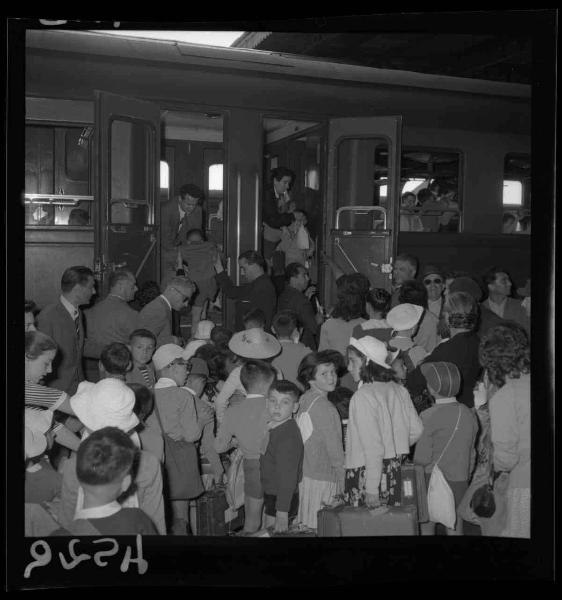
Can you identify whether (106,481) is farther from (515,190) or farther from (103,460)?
(515,190)

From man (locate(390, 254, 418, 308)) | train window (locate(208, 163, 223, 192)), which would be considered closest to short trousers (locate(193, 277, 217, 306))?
man (locate(390, 254, 418, 308))

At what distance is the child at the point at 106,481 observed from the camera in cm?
243

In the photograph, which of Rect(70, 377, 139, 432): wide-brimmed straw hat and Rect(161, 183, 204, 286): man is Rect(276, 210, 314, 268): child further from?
Rect(70, 377, 139, 432): wide-brimmed straw hat

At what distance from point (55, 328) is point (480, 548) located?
255 centimetres

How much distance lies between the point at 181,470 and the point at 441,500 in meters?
1.24

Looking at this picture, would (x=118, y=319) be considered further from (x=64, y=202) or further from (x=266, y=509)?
(x=266, y=509)

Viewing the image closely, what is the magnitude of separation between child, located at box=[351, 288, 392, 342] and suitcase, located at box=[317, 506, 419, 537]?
4.44 feet

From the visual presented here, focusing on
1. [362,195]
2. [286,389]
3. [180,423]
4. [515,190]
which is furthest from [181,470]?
[515,190]

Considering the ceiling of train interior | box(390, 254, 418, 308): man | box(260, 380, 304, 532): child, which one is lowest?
box(260, 380, 304, 532): child

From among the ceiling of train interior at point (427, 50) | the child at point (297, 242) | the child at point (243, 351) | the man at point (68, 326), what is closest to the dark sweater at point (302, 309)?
the child at point (243, 351)

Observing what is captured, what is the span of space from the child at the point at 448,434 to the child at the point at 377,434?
6 cm

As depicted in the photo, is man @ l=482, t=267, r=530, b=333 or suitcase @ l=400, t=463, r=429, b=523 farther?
man @ l=482, t=267, r=530, b=333

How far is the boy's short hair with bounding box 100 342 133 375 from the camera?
3408 mm
